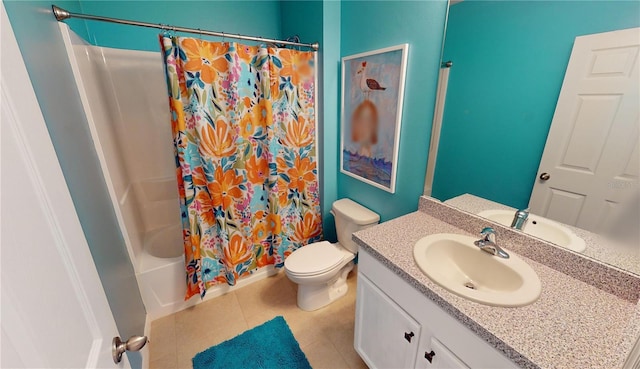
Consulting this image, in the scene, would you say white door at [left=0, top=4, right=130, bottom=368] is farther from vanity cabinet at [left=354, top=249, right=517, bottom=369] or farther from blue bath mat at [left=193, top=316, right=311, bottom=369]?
blue bath mat at [left=193, top=316, right=311, bottom=369]

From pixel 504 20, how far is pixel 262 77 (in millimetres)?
1236

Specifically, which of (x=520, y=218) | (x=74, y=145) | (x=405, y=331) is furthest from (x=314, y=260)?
(x=74, y=145)

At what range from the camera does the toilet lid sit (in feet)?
5.25

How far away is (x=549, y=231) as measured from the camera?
3.30 feet

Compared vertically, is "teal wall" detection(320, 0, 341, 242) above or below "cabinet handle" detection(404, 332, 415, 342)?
above

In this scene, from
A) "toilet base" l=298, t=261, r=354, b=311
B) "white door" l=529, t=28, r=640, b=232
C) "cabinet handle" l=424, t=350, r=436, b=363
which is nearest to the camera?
"white door" l=529, t=28, r=640, b=232

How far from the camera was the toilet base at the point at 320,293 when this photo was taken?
1.76 meters

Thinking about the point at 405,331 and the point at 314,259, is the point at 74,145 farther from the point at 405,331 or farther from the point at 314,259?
the point at 405,331

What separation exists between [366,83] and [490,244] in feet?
3.77

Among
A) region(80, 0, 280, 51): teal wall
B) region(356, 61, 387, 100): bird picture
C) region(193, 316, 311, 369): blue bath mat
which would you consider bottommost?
region(193, 316, 311, 369): blue bath mat

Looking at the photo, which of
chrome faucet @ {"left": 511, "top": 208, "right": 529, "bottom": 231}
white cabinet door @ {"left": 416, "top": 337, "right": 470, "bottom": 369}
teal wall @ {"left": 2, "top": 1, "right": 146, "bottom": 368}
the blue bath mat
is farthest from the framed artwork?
teal wall @ {"left": 2, "top": 1, "right": 146, "bottom": 368}

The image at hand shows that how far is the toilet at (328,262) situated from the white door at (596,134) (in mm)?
1016

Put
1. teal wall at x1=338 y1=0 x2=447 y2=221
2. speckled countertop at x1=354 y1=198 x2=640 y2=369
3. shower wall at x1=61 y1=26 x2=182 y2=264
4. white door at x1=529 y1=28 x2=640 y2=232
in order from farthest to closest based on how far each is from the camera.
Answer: shower wall at x1=61 y1=26 x2=182 y2=264 → teal wall at x1=338 y1=0 x2=447 y2=221 → white door at x1=529 y1=28 x2=640 y2=232 → speckled countertop at x1=354 y1=198 x2=640 y2=369

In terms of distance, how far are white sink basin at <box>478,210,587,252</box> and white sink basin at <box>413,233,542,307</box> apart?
133mm
